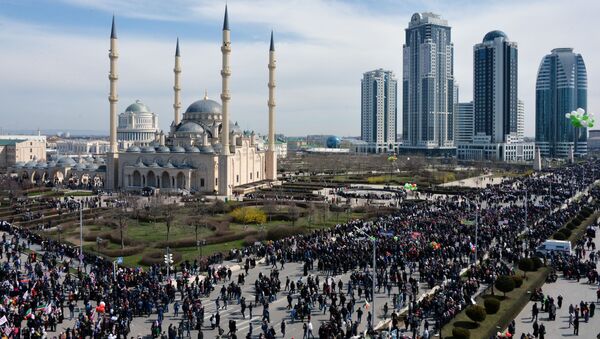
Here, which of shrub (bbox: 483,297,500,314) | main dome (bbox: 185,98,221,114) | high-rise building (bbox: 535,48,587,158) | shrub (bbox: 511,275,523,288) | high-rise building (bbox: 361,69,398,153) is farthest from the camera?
high-rise building (bbox: 361,69,398,153)

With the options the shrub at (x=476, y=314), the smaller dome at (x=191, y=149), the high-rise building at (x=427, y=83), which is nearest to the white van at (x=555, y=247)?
the shrub at (x=476, y=314)

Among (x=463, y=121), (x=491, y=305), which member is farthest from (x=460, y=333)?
(x=463, y=121)

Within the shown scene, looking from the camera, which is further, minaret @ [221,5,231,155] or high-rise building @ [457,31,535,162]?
high-rise building @ [457,31,535,162]

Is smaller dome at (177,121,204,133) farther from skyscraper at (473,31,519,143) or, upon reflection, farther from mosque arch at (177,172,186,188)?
skyscraper at (473,31,519,143)

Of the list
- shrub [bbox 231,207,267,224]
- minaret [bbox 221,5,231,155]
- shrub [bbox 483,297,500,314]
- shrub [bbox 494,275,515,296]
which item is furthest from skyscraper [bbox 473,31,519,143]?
shrub [bbox 483,297,500,314]

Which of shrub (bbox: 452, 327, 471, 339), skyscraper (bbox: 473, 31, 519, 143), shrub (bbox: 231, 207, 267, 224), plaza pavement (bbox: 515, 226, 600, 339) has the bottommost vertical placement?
plaza pavement (bbox: 515, 226, 600, 339)

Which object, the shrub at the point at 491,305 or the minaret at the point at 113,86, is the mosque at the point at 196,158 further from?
the shrub at the point at 491,305
